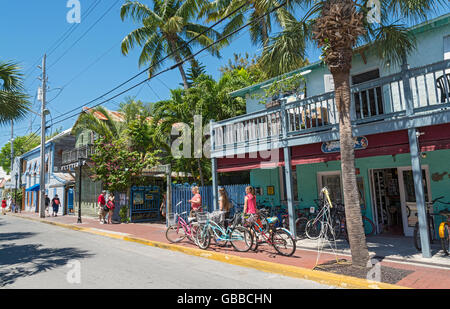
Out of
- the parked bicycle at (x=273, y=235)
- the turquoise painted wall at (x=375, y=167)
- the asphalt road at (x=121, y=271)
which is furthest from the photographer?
the turquoise painted wall at (x=375, y=167)

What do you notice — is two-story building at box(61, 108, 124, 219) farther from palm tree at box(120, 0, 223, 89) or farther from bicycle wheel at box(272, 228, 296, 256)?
bicycle wheel at box(272, 228, 296, 256)

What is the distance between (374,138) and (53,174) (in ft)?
93.0

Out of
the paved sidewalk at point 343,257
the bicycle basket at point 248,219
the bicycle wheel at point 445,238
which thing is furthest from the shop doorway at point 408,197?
the bicycle basket at point 248,219

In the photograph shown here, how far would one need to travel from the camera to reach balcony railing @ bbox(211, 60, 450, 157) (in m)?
7.51

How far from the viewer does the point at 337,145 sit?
29.4ft

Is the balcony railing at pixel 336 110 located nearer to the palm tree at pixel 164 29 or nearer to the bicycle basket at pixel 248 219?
the bicycle basket at pixel 248 219

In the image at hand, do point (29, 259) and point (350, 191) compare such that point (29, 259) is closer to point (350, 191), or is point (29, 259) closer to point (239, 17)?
point (350, 191)

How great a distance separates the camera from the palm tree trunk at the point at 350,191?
638 centimetres

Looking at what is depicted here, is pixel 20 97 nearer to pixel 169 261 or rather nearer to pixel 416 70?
pixel 169 261

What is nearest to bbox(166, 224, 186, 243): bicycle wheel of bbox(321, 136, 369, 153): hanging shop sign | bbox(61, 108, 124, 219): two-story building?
bbox(321, 136, 369, 153): hanging shop sign

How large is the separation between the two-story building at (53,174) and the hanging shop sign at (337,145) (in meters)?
21.6

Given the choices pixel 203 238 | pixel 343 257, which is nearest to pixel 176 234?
pixel 203 238

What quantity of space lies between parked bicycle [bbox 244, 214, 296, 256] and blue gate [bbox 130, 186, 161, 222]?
36.4 feet

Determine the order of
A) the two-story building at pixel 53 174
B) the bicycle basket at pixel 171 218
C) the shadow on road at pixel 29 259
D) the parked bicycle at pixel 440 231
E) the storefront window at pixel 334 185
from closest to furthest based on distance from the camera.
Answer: the shadow on road at pixel 29 259, the parked bicycle at pixel 440 231, the bicycle basket at pixel 171 218, the storefront window at pixel 334 185, the two-story building at pixel 53 174
